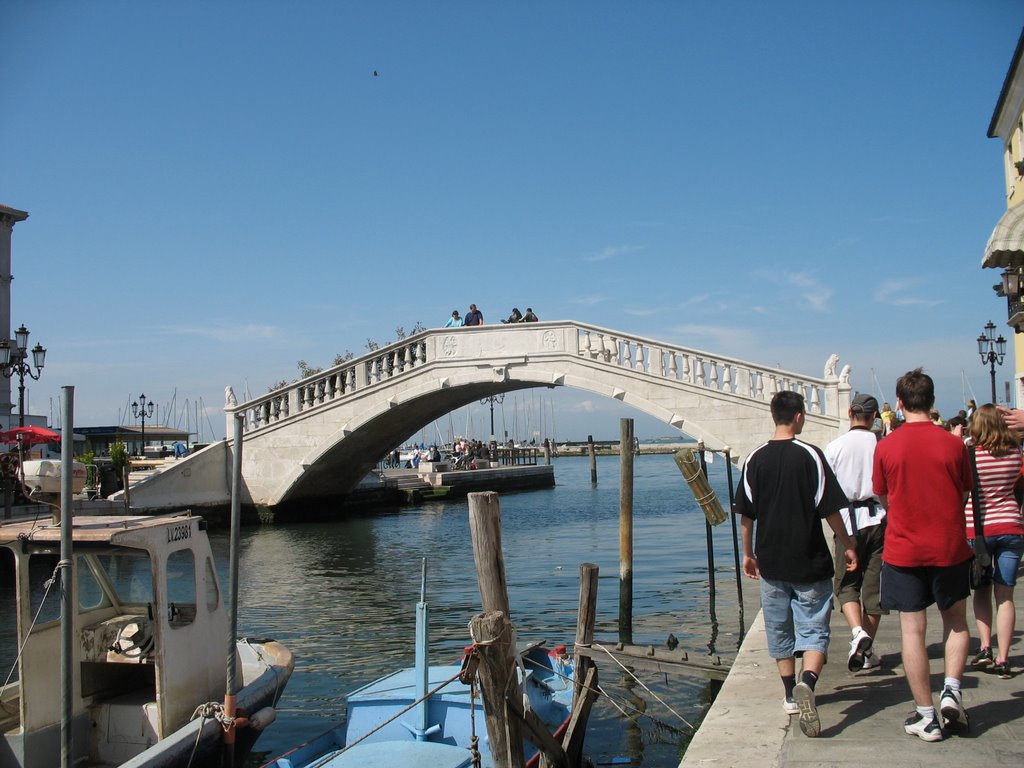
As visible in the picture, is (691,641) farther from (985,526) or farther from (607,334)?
(607,334)

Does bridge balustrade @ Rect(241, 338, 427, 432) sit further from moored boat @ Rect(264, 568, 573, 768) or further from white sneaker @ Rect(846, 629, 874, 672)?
white sneaker @ Rect(846, 629, 874, 672)

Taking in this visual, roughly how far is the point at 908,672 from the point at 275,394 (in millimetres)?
18606

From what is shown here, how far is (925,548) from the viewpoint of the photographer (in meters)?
3.73

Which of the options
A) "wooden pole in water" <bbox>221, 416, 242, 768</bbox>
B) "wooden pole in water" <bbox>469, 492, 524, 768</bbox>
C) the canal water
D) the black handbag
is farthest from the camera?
the canal water

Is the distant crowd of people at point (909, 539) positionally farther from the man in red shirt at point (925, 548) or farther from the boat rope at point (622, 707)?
the boat rope at point (622, 707)

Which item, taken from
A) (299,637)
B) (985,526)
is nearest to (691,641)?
(299,637)

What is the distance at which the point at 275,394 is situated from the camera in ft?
69.1

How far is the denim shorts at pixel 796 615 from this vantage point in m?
3.95

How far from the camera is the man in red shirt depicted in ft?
12.1

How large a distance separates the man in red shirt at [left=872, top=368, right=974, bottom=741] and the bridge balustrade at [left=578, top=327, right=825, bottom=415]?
41.9ft

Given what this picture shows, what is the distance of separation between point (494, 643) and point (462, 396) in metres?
17.9

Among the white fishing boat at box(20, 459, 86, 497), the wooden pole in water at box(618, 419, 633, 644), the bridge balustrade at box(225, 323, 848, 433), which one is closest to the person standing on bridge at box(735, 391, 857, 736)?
the white fishing boat at box(20, 459, 86, 497)

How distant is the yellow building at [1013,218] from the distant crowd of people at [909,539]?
490cm

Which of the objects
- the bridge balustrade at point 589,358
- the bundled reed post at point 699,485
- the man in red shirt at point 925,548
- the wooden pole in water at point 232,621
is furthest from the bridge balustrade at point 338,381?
the man in red shirt at point 925,548
